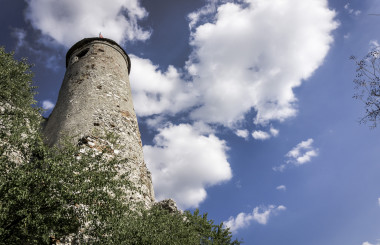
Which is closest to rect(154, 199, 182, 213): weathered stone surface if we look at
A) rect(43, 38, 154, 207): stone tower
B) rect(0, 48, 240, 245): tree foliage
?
rect(43, 38, 154, 207): stone tower

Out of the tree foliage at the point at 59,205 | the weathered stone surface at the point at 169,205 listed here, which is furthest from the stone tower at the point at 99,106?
the tree foliage at the point at 59,205

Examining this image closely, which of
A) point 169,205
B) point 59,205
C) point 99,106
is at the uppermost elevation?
point 99,106

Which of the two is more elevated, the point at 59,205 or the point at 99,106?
the point at 99,106

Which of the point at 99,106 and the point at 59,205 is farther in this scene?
→ the point at 99,106

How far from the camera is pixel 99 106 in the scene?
10.4 meters

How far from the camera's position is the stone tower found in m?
9.38

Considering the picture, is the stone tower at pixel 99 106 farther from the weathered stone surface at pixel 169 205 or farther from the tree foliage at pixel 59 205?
the tree foliage at pixel 59 205

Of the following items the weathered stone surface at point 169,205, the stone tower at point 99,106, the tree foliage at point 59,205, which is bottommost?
the tree foliage at point 59,205

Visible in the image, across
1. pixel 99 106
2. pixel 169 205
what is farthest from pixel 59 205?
pixel 99 106

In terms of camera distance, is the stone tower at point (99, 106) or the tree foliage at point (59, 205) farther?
the stone tower at point (99, 106)

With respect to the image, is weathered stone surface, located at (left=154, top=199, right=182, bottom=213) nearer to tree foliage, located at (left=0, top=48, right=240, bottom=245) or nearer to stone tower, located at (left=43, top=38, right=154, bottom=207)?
stone tower, located at (left=43, top=38, right=154, bottom=207)

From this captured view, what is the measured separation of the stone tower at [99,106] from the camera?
30.8 ft

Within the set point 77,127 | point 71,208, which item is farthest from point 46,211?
point 77,127

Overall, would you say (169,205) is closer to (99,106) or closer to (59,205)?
(99,106)
